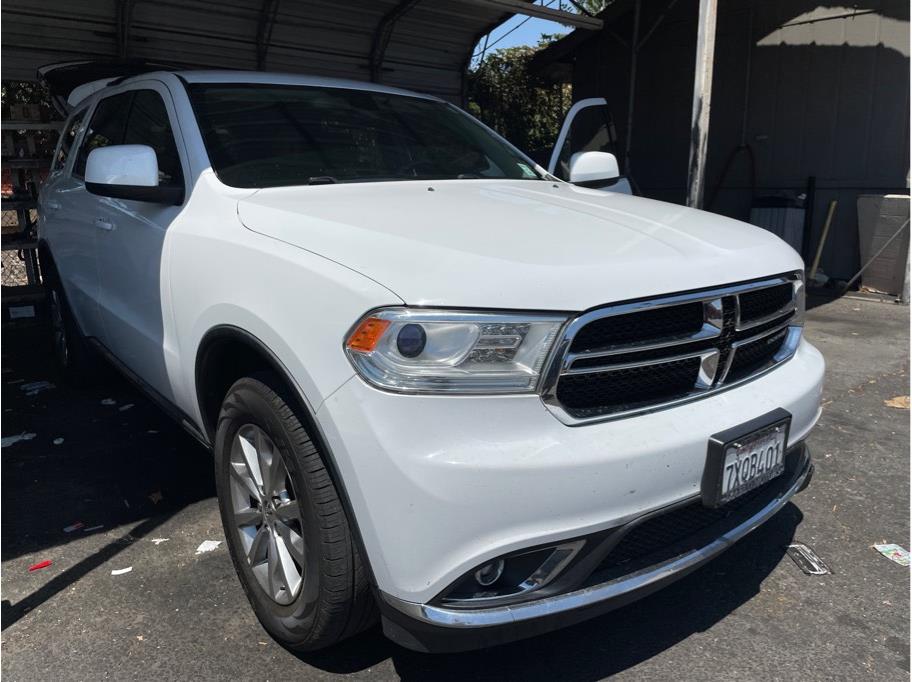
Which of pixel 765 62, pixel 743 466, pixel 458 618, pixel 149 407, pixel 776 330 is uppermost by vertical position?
pixel 765 62

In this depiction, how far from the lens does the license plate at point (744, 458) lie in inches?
75.0

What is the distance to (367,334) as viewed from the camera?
5.70 feet

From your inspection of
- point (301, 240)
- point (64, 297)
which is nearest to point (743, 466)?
point (301, 240)

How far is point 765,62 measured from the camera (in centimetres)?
1020

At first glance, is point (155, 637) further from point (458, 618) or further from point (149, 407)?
point (149, 407)

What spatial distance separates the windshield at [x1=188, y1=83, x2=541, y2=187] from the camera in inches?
111

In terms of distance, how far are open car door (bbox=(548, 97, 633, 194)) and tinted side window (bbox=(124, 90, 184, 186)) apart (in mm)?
3695

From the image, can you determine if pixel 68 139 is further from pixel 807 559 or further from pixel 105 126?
pixel 807 559

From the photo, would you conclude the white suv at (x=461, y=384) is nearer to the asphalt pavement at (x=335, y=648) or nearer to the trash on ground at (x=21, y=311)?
the asphalt pavement at (x=335, y=648)

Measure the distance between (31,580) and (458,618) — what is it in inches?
73.2

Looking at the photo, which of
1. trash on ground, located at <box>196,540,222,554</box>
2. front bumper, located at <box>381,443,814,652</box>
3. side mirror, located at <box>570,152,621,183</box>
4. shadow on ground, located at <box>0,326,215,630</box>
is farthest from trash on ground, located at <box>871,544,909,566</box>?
shadow on ground, located at <box>0,326,215,630</box>

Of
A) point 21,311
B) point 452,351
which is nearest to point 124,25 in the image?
point 21,311

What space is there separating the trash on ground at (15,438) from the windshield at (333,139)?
2.27 meters

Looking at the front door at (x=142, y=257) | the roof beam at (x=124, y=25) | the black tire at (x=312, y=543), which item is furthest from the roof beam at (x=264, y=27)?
the black tire at (x=312, y=543)
